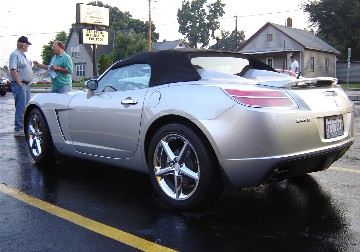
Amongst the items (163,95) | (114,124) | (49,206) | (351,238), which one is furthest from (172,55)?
(351,238)

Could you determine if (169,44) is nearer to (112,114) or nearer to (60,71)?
Result: (60,71)

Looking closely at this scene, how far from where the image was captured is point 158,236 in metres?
2.98

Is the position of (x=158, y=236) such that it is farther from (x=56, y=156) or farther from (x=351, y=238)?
(x=56, y=156)

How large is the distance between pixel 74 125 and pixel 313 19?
58.7m

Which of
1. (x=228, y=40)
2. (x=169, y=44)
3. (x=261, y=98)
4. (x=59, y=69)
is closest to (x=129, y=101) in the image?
(x=261, y=98)

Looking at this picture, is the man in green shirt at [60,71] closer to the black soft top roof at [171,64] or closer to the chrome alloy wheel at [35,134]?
the chrome alloy wheel at [35,134]

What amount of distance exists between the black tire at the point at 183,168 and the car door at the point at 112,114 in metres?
0.33

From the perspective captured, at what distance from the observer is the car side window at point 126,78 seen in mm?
4095

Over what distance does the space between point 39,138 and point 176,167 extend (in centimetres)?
245

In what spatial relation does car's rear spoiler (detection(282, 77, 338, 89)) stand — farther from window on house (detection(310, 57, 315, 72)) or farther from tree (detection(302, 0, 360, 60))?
tree (detection(302, 0, 360, 60))

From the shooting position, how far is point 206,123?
130 inches

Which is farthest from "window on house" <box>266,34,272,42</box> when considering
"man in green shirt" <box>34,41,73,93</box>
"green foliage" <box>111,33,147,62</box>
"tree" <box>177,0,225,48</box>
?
"tree" <box>177,0,225,48</box>

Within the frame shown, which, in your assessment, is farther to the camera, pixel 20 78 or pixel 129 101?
pixel 20 78

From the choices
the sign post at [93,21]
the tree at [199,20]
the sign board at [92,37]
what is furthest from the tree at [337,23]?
the tree at [199,20]
